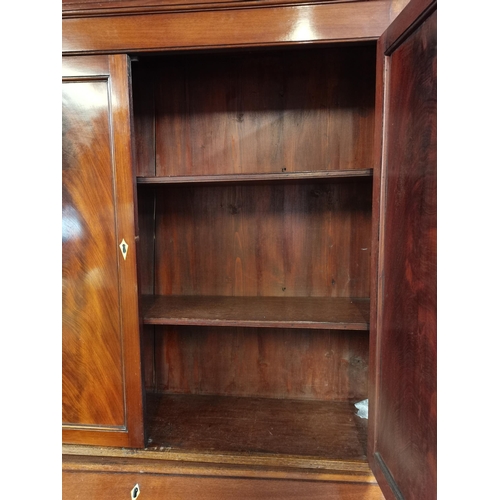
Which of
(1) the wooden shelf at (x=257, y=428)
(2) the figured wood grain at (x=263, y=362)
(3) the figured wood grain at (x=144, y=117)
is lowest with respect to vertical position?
(1) the wooden shelf at (x=257, y=428)

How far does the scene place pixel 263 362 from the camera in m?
1.69

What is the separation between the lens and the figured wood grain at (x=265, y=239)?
1.59m

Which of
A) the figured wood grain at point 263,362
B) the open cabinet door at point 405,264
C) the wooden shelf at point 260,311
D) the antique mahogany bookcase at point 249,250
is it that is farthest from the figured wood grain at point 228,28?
the figured wood grain at point 263,362

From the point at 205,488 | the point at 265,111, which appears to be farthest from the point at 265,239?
the point at 205,488

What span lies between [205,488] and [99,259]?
85cm

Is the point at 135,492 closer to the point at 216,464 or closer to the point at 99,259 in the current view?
the point at 216,464

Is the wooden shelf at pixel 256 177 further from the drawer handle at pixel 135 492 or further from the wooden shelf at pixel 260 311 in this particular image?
the drawer handle at pixel 135 492

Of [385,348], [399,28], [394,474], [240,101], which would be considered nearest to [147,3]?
[240,101]

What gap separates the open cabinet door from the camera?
0.83 m

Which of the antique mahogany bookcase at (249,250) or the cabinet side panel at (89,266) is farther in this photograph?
the cabinet side panel at (89,266)

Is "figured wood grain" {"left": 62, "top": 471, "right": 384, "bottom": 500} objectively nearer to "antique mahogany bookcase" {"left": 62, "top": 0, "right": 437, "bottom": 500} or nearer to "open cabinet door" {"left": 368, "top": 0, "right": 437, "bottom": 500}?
"antique mahogany bookcase" {"left": 62, "top": 0, "right": 437, "bottom": 500}

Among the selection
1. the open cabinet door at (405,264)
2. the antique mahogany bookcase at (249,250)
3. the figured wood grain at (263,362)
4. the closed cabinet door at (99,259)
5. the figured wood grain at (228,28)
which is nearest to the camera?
the open cabinet door at (405,264)

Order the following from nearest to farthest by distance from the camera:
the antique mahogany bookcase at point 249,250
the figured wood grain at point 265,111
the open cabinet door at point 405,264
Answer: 1. the open cabinet door at point 405,264
2. the antique mahogany bookcase at point 249,250
3. the figured wood grain at point 265,111

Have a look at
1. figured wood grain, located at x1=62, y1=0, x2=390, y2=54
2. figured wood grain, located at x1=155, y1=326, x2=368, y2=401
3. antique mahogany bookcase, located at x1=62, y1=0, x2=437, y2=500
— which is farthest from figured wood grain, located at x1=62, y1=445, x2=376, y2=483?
figured wood grain, located at x1=62, y1=0, x2=390, y2=54
